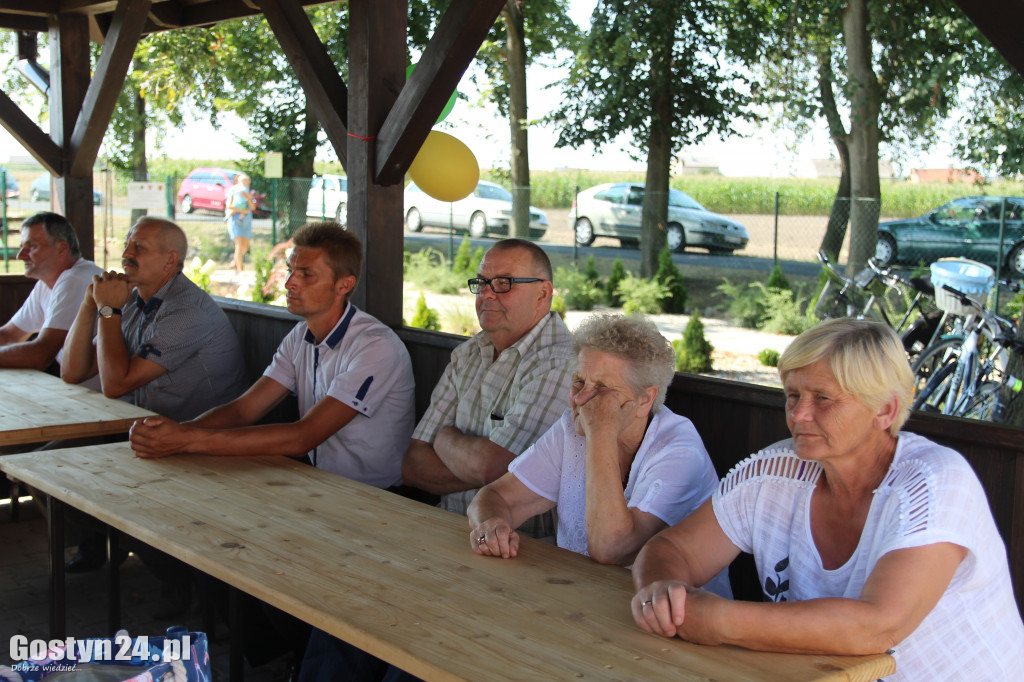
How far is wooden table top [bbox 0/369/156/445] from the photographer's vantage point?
316cm

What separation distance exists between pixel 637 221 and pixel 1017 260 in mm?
6891

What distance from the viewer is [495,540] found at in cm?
207

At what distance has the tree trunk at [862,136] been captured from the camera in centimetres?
1070

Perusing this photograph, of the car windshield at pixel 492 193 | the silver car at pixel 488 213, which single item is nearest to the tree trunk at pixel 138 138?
the silver car at pixel 488 213

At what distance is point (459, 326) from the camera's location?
11516 millimetres

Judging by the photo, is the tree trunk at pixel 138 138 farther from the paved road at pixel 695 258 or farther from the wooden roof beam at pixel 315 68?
the wooden roof beam at pixel 315 68

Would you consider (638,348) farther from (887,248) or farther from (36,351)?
(887,248)

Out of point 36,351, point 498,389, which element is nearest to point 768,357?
point 36,351

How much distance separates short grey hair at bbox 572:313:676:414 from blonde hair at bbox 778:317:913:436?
45 cm

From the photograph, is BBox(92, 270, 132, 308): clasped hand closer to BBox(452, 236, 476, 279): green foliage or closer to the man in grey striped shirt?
the man in grey striped shirt

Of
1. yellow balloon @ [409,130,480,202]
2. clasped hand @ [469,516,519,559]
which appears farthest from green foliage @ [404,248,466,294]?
clasped hand @ [469,516,519,559]

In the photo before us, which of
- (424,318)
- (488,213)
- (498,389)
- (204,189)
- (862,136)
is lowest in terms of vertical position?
(424,318)

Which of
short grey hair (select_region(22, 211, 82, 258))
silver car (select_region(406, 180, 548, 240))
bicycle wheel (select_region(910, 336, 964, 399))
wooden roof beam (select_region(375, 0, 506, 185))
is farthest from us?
silver car (select_region(406, 180, 548, 240))

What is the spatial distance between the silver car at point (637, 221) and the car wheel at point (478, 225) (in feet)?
5.69
